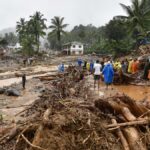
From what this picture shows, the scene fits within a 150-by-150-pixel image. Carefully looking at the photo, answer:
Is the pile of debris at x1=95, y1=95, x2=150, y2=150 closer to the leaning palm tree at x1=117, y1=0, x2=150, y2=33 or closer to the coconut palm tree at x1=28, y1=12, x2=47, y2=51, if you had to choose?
the leaning palm tree at x1=117, y1=0, x2=150, y2=33

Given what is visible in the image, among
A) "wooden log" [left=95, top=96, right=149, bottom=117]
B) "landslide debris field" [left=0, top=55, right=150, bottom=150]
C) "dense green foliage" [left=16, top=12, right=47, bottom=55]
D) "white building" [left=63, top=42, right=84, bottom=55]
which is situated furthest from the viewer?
"white building" [left=63, top=42, right=84, bottom=55]

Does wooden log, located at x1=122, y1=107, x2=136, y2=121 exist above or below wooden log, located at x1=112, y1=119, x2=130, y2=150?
above

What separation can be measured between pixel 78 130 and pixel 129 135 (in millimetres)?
1000

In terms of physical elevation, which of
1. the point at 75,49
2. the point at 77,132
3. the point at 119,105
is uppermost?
the point at 119,105

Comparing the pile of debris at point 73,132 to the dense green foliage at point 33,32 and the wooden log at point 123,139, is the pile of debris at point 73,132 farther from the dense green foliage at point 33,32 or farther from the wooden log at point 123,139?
the dense green foliage at point 33,32

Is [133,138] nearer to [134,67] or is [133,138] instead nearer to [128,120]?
[128,120]

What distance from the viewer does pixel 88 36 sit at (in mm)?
101188

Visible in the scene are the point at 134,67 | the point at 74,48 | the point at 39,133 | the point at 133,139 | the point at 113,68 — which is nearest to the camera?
the point at 39,133

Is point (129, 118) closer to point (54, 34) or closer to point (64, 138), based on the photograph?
point (64, 138)

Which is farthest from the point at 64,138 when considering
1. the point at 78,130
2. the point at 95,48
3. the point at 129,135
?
the point at 95,48

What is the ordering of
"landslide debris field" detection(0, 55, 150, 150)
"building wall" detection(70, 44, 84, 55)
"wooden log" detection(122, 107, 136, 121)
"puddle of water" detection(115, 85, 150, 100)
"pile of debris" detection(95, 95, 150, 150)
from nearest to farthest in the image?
1. "landslide debris field" detection(0, 55, 150, 150)
2. "pile of debris" detection(95, 95, 150, 150)
3. "wooden log" detection(122, 107, 136, 121)
4. "puddle of water" detection(115, 85, 150, 100)
5. "building wall" detection(70, 44, 84, 55)

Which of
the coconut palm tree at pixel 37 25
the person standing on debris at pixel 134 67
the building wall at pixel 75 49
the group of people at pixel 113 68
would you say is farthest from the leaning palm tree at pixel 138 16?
the building wall at pixel 75 49

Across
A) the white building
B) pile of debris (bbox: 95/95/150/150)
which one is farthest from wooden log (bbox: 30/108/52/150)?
the white building

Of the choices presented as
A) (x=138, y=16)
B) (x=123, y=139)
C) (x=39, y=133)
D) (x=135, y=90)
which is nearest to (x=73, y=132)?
(x=39, y=133)
